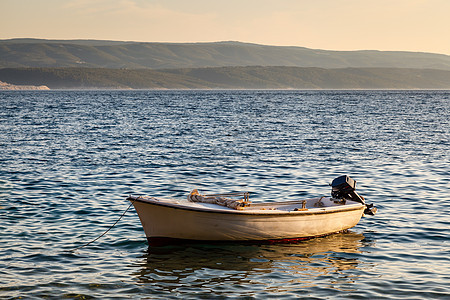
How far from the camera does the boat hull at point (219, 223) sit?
15.0 meters

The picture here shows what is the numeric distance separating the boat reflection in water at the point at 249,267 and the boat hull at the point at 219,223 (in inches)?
13.3

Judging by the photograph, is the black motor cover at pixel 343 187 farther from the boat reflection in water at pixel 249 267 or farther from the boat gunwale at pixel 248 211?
the boat reflection in water at pixel 249 267

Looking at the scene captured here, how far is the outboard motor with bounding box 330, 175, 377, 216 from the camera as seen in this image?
18297 mm

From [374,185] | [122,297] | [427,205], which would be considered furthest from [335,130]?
[122,297]

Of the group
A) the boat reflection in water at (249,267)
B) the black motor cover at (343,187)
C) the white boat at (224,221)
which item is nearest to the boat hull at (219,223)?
the white boat at (224,221)

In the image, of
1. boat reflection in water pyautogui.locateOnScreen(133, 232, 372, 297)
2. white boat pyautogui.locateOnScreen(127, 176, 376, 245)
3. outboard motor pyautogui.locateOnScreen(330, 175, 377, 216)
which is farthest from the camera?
outboard motor pyautogui.locateOnScreen(330, 175, 377, 216)

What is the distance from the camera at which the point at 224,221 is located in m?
15.2

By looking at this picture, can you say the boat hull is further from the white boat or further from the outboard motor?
the outboard motor

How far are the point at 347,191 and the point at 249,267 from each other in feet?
18.6

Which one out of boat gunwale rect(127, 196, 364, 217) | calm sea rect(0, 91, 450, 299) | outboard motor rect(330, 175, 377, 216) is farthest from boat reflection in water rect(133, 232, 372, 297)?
outboard motor rect(330, 175, 377, 216)

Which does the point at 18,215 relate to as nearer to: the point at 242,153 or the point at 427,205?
the point at 427,205

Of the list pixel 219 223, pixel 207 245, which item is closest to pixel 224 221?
pixel 219 223

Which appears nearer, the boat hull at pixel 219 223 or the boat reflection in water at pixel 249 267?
the boat reflection in water at pixel 249 267

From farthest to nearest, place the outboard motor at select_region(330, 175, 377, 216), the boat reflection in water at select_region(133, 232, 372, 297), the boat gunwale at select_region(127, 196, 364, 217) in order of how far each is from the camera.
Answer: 1. the outboard motor at select_region(330, 175, 377, 216)
2. the boat gunwale at select_region(127, 196, 364, 217)
3. the boat reflection in water at select_region(133, 232, 372, 297)
